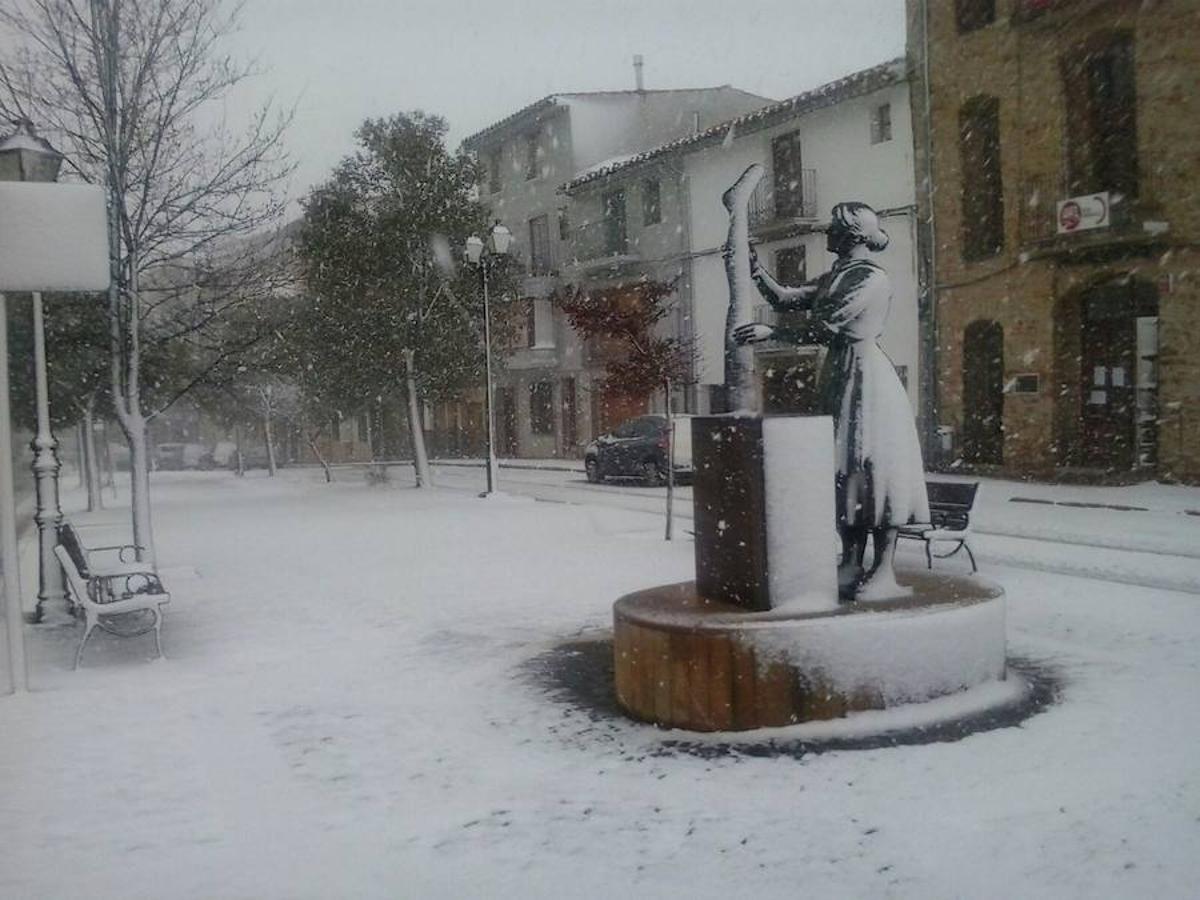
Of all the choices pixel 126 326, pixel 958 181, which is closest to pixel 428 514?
pixel 126 326

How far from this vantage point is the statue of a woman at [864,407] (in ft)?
13.8

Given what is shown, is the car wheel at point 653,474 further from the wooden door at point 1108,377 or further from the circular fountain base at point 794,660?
the circular fountain base at point 794,660

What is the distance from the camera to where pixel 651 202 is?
2158cm

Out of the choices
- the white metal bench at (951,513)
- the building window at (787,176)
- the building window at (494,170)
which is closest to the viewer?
the white metal bench at (951,513)

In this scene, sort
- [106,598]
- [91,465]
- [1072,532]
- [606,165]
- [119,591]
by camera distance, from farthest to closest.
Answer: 1. [606,165]
2. [91,465]
3. [1072,532]
4. [119,591]
5. [106,598]

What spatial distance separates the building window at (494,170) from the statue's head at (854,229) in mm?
17992

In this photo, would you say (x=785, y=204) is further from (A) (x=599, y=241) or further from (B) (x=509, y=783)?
(B) (x=509, y=783)

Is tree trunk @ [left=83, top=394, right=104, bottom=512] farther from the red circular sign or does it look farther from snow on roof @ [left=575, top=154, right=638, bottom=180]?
the red circular sign

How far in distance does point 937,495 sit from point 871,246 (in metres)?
4.07

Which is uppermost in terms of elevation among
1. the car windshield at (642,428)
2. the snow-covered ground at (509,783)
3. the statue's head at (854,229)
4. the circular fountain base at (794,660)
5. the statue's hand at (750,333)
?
the statue's head at (854,229)

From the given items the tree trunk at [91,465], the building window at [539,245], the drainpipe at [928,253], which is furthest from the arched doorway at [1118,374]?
the tree trunk at [91,465]

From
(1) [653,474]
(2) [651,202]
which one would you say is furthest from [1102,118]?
(2) [651,202]

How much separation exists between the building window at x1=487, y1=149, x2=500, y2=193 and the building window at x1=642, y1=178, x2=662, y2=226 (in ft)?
11.0

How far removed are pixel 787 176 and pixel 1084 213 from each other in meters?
5.64
